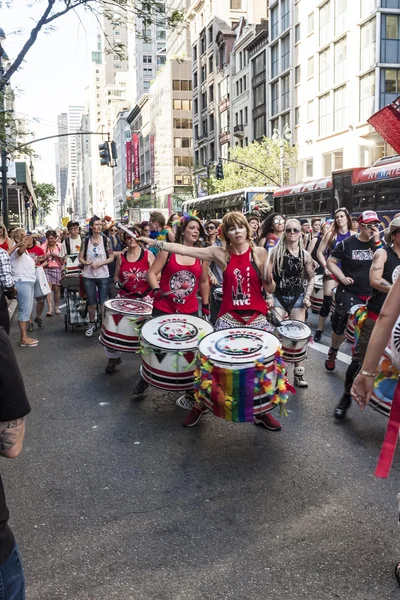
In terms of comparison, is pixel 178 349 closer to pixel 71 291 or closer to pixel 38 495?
pixel 38 495

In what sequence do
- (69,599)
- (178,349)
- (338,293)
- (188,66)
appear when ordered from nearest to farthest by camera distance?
(69,599), (178,349), (338,293), (188,66)

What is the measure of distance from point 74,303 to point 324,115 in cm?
3632

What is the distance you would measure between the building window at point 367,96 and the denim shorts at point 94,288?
101 feet

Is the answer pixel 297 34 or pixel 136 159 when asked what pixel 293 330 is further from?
pixel 136 159

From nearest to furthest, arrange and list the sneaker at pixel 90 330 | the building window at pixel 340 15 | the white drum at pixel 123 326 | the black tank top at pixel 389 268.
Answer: the black tank top at pixel 389 268, the white drum at pixel 123 326, the sneaker at pixel 90 330, the building window at pixel 340 15

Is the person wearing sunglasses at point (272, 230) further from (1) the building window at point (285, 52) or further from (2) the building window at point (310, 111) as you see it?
(1) the building window at point (285, 52)

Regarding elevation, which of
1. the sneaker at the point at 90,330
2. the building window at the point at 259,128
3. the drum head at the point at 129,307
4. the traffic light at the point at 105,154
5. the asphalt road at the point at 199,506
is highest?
the building window at the point at 259,128

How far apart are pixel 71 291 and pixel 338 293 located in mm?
5440

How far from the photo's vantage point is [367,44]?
3759cm

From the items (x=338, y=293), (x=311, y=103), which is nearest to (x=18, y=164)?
(x=311, y=103)

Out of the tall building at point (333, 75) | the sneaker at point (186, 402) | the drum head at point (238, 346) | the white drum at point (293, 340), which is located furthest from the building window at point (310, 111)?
the drum head at point (238, 346)

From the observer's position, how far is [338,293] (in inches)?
295

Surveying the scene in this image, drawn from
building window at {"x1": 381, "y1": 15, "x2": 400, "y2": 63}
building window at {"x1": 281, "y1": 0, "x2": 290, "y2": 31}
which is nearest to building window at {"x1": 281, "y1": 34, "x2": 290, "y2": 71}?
building window at {"x1": 281, "y1": 0, "x2": 290, "y2": 31}

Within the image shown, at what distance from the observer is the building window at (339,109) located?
40.3 metres
